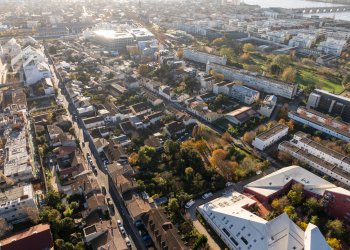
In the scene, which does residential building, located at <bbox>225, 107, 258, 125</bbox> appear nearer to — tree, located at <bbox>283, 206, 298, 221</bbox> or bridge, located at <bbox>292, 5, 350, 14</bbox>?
tree, located at <bbox>283, 206, 298, 221</bbox>

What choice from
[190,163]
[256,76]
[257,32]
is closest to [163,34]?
[257,32]

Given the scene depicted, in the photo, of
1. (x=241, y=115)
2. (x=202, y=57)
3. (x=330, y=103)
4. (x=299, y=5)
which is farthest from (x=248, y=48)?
(x=299, y=5)

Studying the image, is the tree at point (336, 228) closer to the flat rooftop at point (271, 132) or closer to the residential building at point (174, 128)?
the flat rooftop at point (271, 132)

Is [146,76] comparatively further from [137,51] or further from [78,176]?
[78,176]

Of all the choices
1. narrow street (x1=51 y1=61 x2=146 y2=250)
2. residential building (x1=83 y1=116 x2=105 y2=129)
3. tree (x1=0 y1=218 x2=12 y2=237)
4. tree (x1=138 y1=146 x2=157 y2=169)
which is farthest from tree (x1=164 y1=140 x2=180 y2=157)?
tree (x1=0 y1=218 x2=12 y2=237)

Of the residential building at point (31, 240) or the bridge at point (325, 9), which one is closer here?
the residential building at point (31, 240)

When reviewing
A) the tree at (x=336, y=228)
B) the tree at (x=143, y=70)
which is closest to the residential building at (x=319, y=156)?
the tree at (x=336, y=228)
